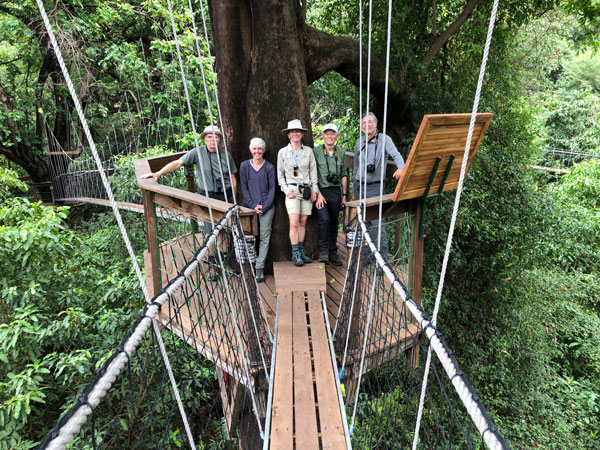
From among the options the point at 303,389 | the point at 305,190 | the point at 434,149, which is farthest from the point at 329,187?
the point at 303,389

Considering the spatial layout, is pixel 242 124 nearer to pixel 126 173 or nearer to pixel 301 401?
pixel 301 401

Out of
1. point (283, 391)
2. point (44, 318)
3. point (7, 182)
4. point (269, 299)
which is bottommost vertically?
point (44, 318)

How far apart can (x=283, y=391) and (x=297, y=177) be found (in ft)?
4.83

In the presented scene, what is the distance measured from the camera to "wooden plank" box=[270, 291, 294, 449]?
1.49 m

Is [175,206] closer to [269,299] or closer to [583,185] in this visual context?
[269,299]

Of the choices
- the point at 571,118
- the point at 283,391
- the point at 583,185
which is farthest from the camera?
the point at 571,118

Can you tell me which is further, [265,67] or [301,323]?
[265,67]

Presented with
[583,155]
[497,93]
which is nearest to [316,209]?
[497,93]

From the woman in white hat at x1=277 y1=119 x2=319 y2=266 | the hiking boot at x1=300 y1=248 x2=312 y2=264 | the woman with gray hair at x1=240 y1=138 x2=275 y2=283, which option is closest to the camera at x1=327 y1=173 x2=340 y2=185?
the woman in white hat at x1=277 y1=119 x2=319 y2=266

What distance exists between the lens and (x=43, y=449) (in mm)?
679

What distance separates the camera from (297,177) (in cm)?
281

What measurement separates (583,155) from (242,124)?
10071 millimetres

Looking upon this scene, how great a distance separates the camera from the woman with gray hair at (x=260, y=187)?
2771 millimetres

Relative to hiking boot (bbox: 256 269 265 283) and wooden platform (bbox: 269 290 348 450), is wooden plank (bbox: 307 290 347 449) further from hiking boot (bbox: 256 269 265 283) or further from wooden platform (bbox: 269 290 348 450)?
hiking boot (bbox: 256 269 265 283)
